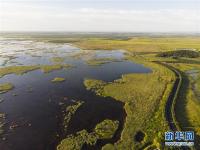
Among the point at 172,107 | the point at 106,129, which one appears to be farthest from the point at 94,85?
the point at 106,129

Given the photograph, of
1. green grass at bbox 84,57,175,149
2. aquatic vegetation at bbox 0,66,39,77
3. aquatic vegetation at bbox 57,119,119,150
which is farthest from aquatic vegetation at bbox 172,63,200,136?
aquatic vegetation at bbox 0,66,39,77

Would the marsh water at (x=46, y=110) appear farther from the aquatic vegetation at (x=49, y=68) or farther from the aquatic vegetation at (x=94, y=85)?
the aquatic vegetation at (x=49, y=68)

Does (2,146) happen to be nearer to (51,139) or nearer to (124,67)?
(51,139)

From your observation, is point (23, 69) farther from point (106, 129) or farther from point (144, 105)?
point (106, 129)


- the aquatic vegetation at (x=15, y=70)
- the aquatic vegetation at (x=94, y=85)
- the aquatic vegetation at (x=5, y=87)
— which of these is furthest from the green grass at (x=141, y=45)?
the aquatic vegetation at (x=5, y=87)

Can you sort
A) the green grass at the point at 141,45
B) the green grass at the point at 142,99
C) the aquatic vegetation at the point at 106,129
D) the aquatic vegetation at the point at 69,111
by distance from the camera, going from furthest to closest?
the green grass at the point at 141,45
the aquatic vegetation at the point at 69,111
the aquatic vegetation at the point at 106,129
the green grass at the point at 142,99
